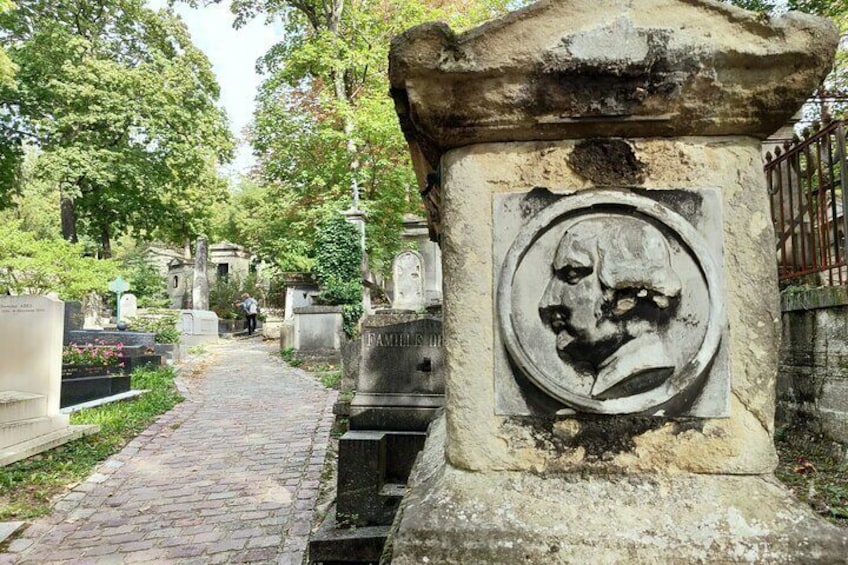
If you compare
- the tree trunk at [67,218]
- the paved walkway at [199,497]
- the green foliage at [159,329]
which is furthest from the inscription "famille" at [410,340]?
the tree trunk at [67,218]

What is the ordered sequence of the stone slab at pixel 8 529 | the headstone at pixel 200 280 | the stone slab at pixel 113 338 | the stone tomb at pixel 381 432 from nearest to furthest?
the stone tomb at pixel 381 432, the stone slab at pixel 8 529, the stone slab at pixel 113 338, the headstone at pixel 200 280

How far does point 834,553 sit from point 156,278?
1335 inches

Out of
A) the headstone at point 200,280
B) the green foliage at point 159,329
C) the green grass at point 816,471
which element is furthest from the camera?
the headstone at point 200,280

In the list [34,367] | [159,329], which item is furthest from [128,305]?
[34,367]

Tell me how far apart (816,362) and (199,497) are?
5.03m

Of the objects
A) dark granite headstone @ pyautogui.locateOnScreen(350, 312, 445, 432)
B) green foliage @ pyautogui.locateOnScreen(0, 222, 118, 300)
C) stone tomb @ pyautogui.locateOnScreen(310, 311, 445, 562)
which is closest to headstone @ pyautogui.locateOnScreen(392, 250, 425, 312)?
green foliage @ pyautogui.locateOnScreen(0, 222, 118, 300)

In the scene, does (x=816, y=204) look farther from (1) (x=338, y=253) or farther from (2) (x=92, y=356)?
(1) (x=338, y=253)

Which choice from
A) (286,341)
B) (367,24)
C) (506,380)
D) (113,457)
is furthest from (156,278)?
(506,380)

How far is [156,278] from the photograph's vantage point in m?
31.0

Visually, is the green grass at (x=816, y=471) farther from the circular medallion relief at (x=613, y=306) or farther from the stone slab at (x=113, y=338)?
the stone slab at (x=113, y=338)

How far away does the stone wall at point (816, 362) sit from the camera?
3812 mm

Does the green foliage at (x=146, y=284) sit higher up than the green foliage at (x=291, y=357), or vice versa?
the green foliage at (x=146, y=284)

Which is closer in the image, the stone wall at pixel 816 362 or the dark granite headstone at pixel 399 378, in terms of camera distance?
the stone wall at pixel 816 362

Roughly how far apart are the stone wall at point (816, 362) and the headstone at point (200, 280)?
24224 mm
